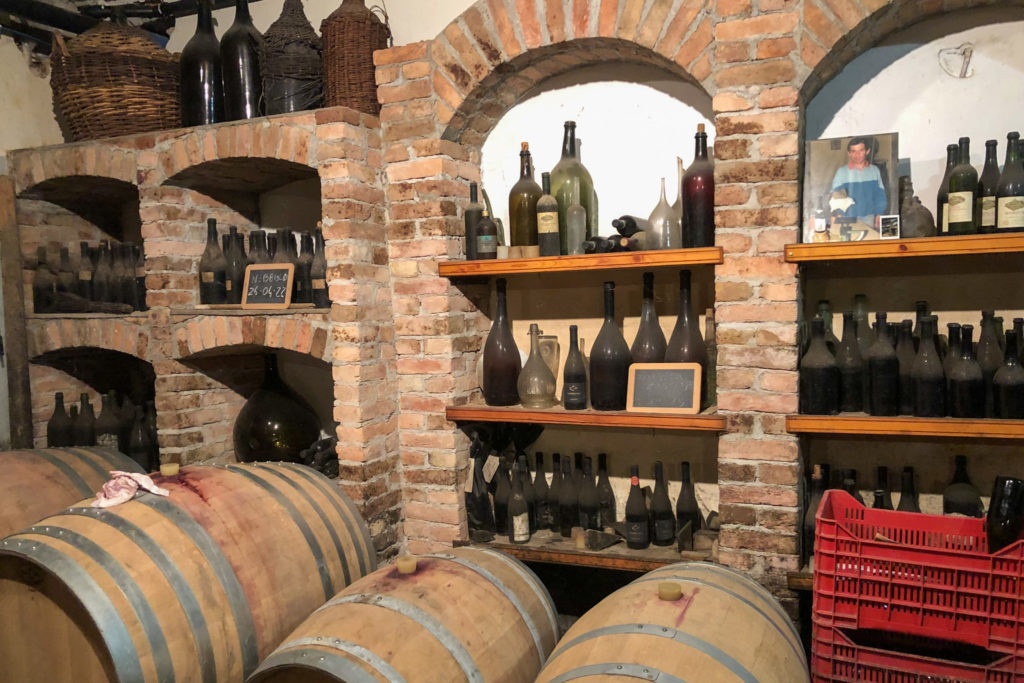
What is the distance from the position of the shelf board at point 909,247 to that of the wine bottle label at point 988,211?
88 mm

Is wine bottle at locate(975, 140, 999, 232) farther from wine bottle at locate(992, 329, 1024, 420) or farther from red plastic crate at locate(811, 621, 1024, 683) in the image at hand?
red plastic crate at locate(811, 621, 1024, 683)

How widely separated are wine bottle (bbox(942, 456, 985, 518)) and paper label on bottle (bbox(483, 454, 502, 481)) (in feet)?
5.24

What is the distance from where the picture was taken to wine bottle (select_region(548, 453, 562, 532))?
108 inches

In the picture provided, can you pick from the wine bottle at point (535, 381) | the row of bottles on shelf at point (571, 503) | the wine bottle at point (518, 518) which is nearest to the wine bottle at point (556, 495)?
the row of bottles on shelf at point (571, 503)

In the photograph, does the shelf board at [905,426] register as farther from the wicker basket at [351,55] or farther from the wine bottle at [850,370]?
the wicker basket at [351,55]

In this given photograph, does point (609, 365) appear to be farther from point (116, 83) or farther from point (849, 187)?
point (116, 83)

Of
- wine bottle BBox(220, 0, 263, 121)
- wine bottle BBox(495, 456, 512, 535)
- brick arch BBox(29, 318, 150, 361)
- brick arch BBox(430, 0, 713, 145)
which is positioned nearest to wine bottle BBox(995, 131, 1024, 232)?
brick arch BBox(430, 0, 713, 145)

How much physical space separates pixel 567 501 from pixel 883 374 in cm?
121

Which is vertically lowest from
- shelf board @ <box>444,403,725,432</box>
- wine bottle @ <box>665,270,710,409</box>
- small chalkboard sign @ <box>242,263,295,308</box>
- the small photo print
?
shelf board @ <box>444,403,725,432</box>

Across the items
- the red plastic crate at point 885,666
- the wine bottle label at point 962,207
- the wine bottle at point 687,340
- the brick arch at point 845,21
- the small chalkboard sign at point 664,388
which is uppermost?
the brick arch at point 845,21

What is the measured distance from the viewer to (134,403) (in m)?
3.83

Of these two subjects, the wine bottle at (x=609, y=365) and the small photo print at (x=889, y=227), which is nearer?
the small photo print at (x=889, y=227)

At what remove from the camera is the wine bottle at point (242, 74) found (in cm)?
300

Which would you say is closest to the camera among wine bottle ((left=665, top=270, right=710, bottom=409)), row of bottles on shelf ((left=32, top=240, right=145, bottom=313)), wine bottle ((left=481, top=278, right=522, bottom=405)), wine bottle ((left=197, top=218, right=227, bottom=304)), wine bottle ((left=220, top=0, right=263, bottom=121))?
wine bottle ((left=665, top=270, right=710, bottom=409))
